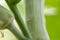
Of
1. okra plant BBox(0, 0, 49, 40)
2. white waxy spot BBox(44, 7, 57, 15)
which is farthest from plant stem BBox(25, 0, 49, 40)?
white waxy spot BBox(44, 7, 57, 15)

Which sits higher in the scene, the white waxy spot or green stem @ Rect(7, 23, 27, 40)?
green stem @ Rect(7, 23, 27, 40)

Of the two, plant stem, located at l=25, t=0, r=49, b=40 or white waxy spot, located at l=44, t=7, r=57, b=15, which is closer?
plant stem, located at l=25, t=0, r=49, b=40

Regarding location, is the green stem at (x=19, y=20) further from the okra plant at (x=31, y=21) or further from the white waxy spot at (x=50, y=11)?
the white waxy spot at (x=50, y=11)

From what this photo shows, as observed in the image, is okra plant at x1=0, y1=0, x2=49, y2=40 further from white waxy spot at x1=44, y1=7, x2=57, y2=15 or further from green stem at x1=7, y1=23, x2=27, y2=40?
white waxy spot at x1=44, y1=7, x2=57, y2=15

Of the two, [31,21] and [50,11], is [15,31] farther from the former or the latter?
[50,11]

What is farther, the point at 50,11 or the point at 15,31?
the point at 50,11

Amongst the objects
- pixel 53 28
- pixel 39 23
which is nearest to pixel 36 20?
pixel 39 23

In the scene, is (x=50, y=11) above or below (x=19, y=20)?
below

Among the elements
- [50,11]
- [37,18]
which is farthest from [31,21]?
[50,11]
